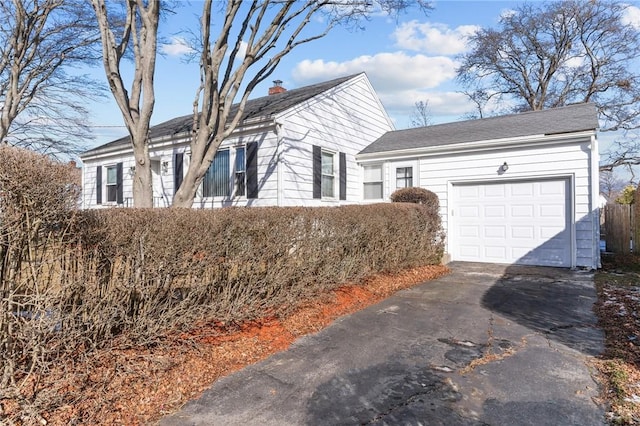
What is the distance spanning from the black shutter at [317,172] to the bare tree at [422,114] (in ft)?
82.6

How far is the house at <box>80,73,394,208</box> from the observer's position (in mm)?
9547

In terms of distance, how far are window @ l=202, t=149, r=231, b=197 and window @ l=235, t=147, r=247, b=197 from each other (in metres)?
0.32

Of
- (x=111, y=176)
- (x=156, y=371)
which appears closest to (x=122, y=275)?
(x=156, y=371)

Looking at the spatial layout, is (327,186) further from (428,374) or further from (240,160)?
(428,374)

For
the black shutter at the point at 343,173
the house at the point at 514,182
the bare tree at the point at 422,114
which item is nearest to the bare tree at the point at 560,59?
the bare tree at the point at 422,114

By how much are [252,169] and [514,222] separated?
7.11 meters

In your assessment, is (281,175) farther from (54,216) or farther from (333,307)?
(54,216)

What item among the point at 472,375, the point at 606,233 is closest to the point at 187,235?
the point at 472,375

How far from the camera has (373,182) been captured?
12.2 metres

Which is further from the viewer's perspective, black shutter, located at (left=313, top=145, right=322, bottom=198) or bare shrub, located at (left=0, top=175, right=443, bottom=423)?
black shutter, located at (left=313, top=145, right=322, bottom=198)

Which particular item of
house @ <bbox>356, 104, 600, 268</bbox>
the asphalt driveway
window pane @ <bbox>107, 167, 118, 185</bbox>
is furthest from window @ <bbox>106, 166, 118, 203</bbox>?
the asphalt driveway

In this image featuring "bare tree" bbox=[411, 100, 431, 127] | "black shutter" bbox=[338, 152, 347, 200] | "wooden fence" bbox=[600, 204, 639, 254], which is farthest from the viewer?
"bare tree" bbox=[411, 100, 431, 127]

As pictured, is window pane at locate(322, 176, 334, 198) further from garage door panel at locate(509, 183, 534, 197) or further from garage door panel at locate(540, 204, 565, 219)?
garage door panel at locate(540, 204, 565, 219)

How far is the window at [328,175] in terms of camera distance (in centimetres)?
1093
